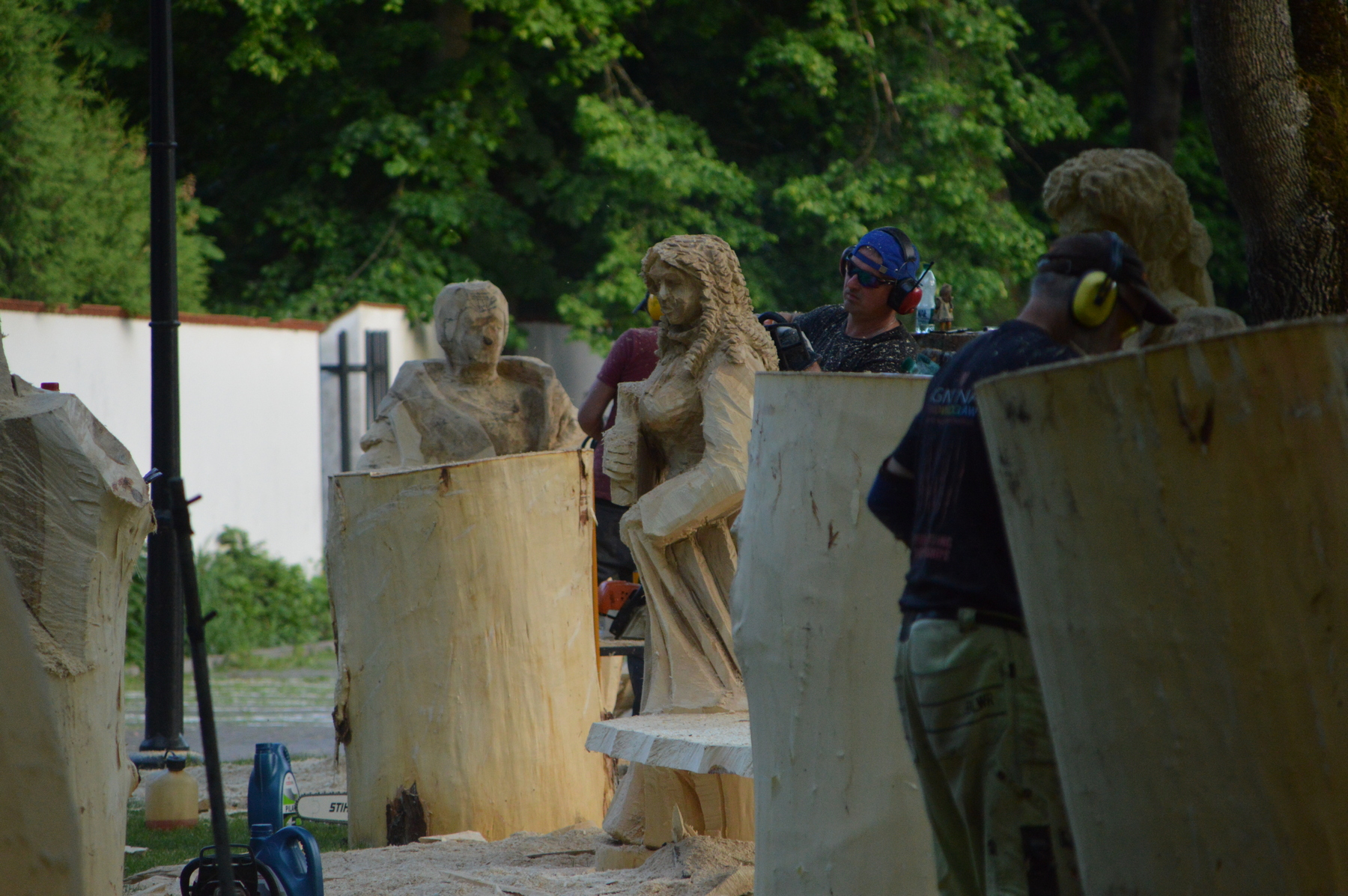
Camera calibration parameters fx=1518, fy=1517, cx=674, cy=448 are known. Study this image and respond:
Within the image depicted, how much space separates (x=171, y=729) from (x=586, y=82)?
9.91 meters

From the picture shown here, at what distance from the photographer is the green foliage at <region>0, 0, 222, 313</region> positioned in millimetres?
12734

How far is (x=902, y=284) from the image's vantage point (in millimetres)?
4652

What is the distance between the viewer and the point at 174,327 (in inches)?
271

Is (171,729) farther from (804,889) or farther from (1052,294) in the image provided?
(1052,294)

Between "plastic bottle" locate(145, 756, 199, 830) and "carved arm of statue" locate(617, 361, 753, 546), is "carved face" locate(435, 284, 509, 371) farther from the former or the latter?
"plastic bottle" locate(145, 756, 199, 830)

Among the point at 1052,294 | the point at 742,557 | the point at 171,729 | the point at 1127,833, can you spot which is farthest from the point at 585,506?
the point at 1127,833

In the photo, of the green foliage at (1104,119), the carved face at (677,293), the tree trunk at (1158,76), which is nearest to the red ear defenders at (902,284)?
the carved face at (677,293)

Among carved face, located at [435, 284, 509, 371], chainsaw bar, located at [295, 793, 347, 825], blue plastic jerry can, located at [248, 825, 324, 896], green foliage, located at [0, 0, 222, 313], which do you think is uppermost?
green foliage, located at [0, 0, 222, 313]

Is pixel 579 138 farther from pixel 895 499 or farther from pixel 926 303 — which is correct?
pixel 895 499

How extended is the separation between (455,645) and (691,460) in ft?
4.07

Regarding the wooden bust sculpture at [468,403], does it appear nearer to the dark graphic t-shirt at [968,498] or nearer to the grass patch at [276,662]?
the dark graphic t-shirt at [968,498]

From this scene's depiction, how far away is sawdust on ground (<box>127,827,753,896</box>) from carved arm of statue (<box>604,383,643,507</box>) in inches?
41.9

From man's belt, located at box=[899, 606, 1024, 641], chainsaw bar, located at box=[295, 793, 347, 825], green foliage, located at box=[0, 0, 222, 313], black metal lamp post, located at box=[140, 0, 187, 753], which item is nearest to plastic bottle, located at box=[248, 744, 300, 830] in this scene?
chainsaw bar, located at box=[295, 793, 347, 825]

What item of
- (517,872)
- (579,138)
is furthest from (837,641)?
(579,138)
